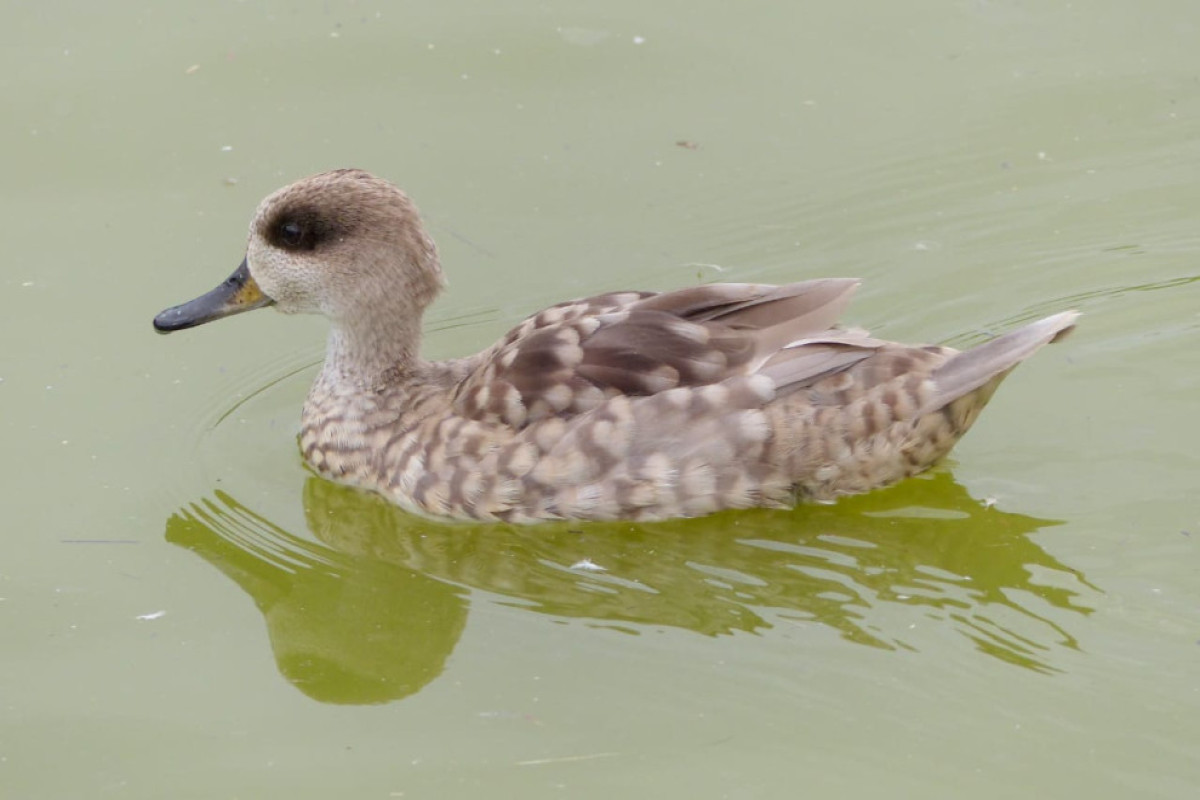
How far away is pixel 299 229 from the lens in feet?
23.8

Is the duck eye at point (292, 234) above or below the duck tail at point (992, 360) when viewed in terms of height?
below

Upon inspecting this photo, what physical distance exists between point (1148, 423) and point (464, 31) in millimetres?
4152

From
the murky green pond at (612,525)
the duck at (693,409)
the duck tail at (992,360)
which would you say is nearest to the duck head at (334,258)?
the duck at (693,409)

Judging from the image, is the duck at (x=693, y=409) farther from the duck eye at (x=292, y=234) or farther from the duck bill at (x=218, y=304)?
the duck bill at (x=218, y=304)

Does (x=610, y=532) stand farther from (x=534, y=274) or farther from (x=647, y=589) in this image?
(x=534, y=274)

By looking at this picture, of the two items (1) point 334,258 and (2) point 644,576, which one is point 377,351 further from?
(2) point 644,576

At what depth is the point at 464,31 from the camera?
971 cm

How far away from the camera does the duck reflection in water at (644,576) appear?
630cm

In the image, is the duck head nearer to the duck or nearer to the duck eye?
the duck eye

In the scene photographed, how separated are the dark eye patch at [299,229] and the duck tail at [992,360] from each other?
2283 mm

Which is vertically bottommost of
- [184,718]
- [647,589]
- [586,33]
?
[184,718]

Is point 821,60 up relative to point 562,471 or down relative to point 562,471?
up

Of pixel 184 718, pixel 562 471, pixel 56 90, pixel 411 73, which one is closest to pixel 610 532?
pixel 562 471

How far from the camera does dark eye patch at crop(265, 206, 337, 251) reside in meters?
7.20
